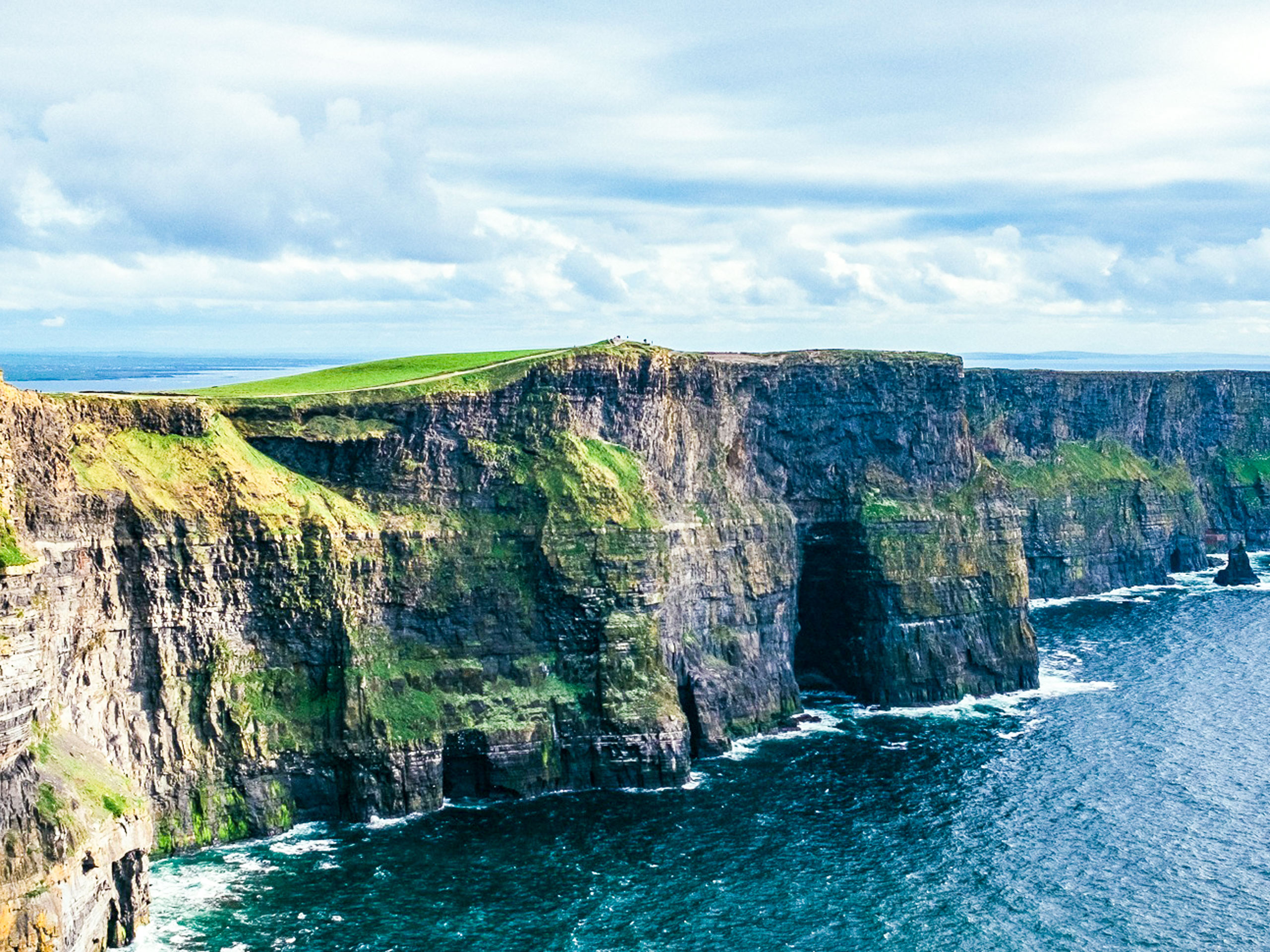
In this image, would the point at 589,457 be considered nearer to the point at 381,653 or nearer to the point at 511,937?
the point at 381,653

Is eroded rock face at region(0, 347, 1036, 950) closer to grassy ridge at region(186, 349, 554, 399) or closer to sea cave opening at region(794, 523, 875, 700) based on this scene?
sea cave opening at region(794, 523, 875, 700)

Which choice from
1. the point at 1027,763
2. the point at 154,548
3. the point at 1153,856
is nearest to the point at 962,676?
the point at 1027,763

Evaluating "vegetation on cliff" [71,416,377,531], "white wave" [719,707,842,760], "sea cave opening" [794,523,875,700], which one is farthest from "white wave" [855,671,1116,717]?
"vegetation on cliff" [71,416,377,531]

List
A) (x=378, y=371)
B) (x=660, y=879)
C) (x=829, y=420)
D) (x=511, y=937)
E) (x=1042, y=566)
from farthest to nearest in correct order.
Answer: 1. (x=1042, y=566)
2. (x=829, y=420)
3. (x=378, y=371)
4. (x=660, y=879)
5. (x=511, y=937)

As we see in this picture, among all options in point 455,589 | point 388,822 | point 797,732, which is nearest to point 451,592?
point 455,589

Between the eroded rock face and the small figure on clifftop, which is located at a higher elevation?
the eroded rock face

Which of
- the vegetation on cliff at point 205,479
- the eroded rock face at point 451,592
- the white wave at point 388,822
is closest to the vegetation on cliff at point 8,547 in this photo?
the eroded rock face at point 451,592

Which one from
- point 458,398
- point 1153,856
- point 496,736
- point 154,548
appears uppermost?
point 458,398

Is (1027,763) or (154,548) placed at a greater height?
(154,548)
